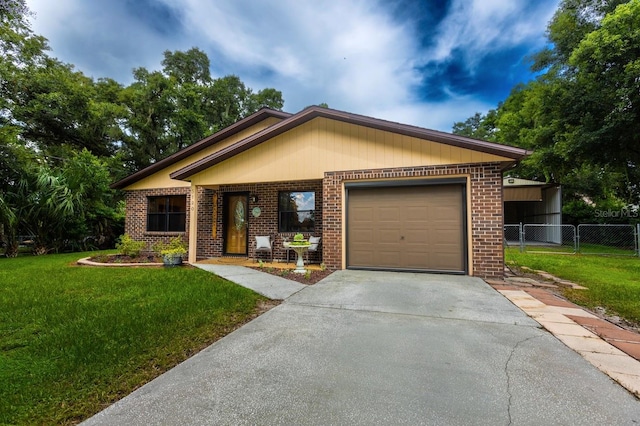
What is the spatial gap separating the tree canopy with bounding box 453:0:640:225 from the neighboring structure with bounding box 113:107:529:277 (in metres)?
9.16

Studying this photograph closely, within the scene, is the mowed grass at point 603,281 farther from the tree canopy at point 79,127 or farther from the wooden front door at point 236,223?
the tree canopy at point 79,127

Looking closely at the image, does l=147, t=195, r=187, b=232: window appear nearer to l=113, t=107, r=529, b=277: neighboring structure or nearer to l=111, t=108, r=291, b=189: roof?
l=111, t=108, r=291, b=189: roof

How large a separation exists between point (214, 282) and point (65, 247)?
10.9 meters

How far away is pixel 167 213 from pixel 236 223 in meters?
3.01

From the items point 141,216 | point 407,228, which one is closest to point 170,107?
point 141,216

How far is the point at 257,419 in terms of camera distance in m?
1.92

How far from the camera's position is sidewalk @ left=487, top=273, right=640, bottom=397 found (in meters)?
2.59

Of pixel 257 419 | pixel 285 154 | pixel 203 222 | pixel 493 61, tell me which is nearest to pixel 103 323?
pixel 257 419

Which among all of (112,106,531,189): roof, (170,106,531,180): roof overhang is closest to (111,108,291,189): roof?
(112,106,531,189): roof

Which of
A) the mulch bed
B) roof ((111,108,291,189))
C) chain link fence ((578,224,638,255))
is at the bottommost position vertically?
the mulch bed

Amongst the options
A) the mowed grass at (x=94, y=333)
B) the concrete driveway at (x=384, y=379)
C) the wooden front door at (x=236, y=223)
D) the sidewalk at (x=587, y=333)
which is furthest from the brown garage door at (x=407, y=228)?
the wooden front door at (x=236, y=223)

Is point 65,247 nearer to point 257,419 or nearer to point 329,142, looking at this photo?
point 329,142

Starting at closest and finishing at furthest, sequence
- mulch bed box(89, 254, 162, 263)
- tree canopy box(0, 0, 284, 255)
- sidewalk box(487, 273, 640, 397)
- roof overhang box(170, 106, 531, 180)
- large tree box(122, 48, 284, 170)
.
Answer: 1. sidewalk box(487, 273, 640, 397)
2. roof overhang box(170, 106, 531, 180)
3. mulch bed box(89, 254, 162, 263)
4. tree canopy box(0, 0, 284, 255)
5. large tree box(122, 48, 284, 170)

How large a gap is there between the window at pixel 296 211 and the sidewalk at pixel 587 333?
18.0 ft
